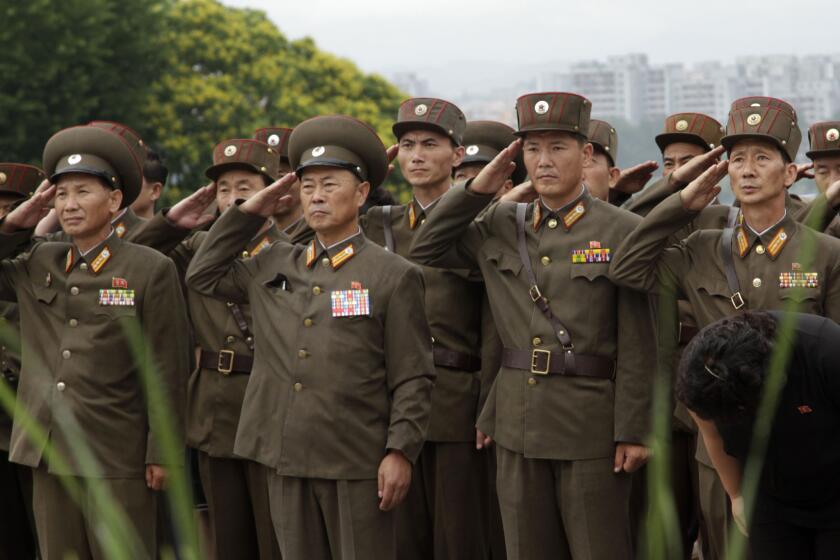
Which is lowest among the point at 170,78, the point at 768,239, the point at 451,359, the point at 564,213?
the point at 451,359

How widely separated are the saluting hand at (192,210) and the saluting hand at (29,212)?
1.98 ft

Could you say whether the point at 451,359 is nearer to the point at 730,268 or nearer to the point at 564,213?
the point at 564,213

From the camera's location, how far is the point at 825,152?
21.8ft

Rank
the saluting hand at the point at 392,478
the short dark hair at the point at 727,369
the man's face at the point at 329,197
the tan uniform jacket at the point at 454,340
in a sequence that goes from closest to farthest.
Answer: the short dark hair at the point at 727,369
the saluting hand at the point at 392,478
the man's face at the point at 329,197
the tan uniform jacket at the point at 454,340

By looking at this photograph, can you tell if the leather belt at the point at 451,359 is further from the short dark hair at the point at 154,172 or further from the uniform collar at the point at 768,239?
the short dark hair at the point at 154,172

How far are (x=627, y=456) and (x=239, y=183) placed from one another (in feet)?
8.47

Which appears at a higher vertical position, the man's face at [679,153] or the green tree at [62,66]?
the green tree at [62,66]

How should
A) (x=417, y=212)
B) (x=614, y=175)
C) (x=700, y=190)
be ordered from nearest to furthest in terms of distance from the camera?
1. (x=700, y=190)
2. (x=417, y=212)
3. (x=614, y=175)

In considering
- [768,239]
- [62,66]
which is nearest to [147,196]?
[768,239]

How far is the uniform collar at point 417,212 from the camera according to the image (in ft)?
20.6

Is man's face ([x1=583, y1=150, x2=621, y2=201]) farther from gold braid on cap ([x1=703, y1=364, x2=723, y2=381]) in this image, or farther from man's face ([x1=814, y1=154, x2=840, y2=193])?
gold braid on cap ([x1=703, y1=364, x2=723, y2=381])

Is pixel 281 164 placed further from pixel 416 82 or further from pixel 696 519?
pixel 416 82

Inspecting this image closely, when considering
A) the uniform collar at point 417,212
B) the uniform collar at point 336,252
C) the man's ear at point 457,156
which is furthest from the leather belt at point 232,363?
the man's ear at point 457,156

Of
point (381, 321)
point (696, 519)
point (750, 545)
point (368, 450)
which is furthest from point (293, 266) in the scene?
point (696, 519)
